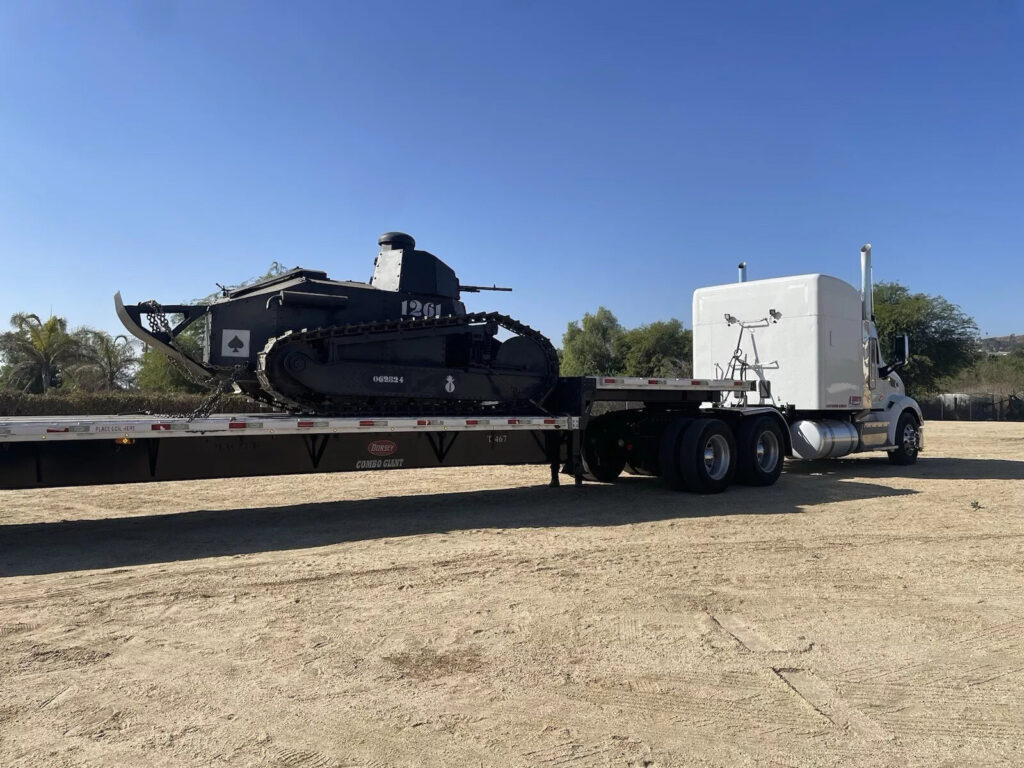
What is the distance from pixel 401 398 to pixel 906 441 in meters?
11.9

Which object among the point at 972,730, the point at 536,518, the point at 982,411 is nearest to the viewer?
the point at 972,730

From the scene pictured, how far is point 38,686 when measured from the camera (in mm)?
4230

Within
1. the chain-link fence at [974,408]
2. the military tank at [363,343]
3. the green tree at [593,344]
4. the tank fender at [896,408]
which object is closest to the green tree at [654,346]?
the green tree at [593,344]

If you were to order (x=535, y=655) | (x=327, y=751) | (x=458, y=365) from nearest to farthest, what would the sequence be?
(x=327, y=751) < (x=535, y=655) < (x=458, y=365)

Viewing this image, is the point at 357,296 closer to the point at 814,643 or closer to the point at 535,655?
the point at 535,655

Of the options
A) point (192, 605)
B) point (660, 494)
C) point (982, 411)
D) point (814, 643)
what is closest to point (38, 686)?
point (192, 605)

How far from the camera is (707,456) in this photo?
12.0 m

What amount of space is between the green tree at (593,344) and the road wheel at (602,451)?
154 ft

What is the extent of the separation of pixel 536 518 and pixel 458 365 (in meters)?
2.26

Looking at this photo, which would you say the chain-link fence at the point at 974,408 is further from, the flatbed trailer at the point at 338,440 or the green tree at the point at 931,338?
the flatbed trailer at the point at 338,440

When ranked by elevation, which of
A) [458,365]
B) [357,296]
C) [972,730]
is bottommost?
[972,730]

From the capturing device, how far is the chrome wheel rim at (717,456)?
12.0m

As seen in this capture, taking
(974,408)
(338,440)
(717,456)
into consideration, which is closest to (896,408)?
(717,456)

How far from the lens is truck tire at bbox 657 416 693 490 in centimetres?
1171
